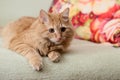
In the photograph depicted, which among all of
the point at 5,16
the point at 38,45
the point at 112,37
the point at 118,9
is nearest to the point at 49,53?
the point at 38,45

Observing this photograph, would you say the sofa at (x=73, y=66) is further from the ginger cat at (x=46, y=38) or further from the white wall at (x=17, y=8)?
the white wall at (x=17, y=8)

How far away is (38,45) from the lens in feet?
4.18

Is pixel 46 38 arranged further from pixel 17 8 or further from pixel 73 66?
pixel 17 8

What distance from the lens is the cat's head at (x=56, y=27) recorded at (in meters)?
1.23

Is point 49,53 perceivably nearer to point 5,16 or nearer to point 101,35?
point 101,35

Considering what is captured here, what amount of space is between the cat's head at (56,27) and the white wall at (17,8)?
93cm

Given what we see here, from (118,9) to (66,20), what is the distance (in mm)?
429

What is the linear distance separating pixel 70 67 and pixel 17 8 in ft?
3.80

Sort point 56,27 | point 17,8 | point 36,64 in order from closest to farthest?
point 36,64 < point 56,27 < point 17,8

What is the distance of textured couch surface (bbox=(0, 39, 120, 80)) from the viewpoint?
1.08 m

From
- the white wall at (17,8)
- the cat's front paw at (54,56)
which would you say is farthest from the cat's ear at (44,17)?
the white wall at (17,8)

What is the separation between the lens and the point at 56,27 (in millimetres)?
1235

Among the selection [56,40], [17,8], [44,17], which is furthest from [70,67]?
[17,8]

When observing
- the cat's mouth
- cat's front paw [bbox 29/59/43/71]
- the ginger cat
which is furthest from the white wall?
cat's front paw [bbox 29/59/43/71]
